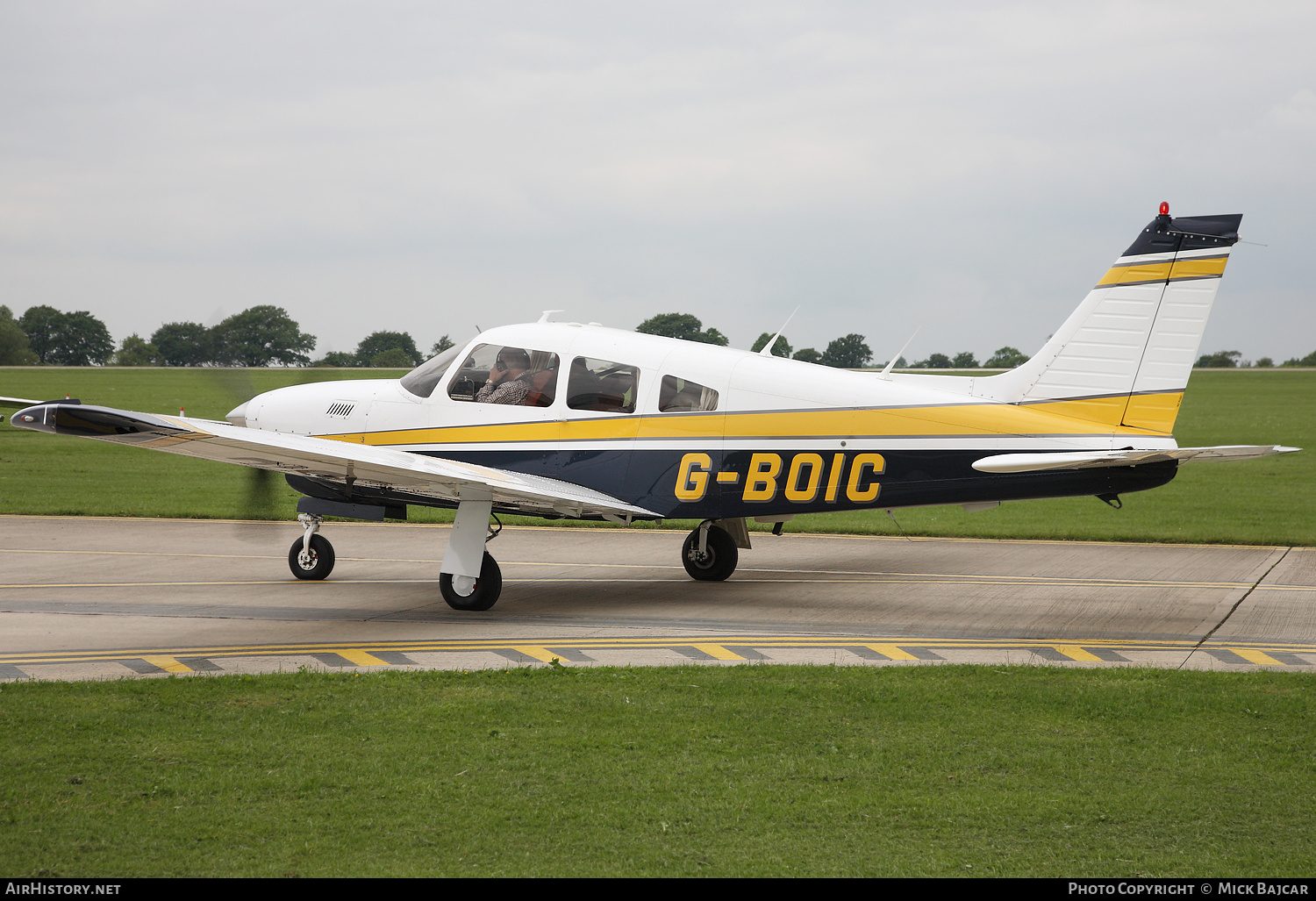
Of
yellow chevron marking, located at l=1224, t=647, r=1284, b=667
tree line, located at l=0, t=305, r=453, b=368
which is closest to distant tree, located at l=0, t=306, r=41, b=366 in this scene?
tree line, located at l=0, t=305, r=453, b=368

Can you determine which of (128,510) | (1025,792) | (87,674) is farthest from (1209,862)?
(128,510)

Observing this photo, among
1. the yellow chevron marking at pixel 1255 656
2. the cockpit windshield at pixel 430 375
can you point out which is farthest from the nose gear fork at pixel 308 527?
the yellow chevron marking at pixel 1255 656

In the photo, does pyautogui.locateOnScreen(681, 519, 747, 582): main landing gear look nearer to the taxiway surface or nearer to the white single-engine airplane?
the taxiway surface

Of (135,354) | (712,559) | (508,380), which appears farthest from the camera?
(135,354)

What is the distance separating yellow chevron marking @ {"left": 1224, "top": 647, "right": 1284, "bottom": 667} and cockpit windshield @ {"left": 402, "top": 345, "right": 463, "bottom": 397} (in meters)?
8.60

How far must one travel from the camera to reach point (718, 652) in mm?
9953

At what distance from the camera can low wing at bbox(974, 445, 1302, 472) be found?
997cm

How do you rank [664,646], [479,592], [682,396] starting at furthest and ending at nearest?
[682,396] → [479,592] → [664,646]

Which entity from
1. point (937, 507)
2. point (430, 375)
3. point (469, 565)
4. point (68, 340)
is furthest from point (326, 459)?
point (68, 340)

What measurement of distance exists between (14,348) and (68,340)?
179 inches

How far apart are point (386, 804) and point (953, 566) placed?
10.5 metres

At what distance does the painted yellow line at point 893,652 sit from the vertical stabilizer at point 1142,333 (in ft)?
10.4

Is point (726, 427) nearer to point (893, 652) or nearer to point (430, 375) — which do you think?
point (893, 652)
